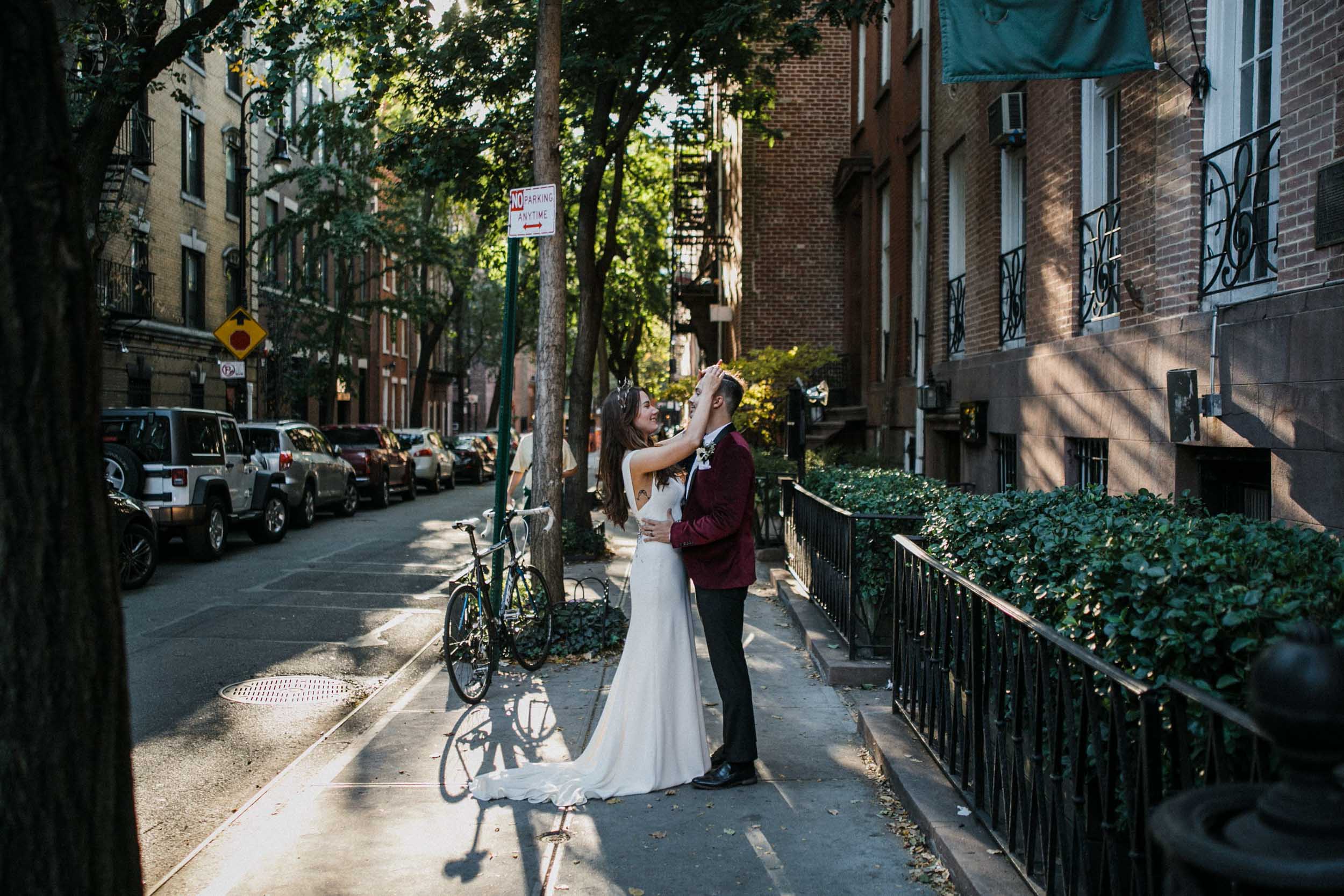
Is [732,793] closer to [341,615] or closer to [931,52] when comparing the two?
[341,615]

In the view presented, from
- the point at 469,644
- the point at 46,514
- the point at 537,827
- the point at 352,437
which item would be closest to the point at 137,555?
the point at 469,644

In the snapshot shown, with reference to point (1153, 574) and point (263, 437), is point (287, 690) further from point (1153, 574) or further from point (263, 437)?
point (263, 437)

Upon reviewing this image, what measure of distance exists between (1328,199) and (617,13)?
961 centimetres

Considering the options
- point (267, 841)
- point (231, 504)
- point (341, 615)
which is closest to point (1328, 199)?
point (267, 841)

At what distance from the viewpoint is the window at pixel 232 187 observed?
31.3m

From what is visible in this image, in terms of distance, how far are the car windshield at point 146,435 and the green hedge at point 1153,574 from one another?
10984 mm

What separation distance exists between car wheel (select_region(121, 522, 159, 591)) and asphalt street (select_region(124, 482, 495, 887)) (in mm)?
210

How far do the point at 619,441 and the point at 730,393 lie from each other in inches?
25.1

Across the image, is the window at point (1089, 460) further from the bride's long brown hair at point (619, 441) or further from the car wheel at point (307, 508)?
→ the car wheel at point (307, 508)

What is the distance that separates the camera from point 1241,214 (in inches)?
281

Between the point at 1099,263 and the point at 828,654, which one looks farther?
the point at 1099,263

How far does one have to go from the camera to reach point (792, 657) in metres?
8.51

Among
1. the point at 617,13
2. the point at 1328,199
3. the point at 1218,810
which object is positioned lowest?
the point at 1218,810

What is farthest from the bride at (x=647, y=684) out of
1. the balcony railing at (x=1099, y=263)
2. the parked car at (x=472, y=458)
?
the parked car at (x=472, y=458)
